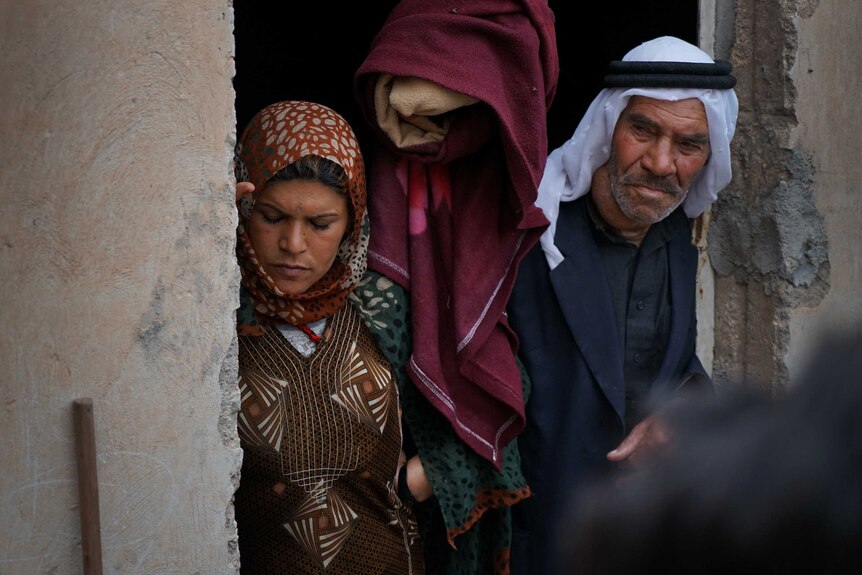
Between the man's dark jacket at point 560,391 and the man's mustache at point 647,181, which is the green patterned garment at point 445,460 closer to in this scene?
the man's dark jacket at point 560,391

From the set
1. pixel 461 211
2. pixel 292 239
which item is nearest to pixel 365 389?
pixel 292 239

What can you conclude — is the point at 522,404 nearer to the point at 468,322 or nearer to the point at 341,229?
the point at 468,322

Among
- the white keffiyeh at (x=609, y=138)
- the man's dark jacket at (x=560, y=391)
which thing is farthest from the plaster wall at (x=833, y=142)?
the man's dark jacket at (x=560, y=391)

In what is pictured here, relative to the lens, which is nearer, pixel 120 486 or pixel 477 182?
pixel 120 486

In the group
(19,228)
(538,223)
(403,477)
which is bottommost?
(403,477)

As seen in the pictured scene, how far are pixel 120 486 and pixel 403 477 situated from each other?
0.80 meters

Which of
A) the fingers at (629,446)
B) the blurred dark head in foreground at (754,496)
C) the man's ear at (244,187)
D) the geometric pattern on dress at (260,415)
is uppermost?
the blurred dark head in foreground at (754,496)

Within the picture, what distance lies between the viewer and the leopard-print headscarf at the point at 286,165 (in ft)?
7.91

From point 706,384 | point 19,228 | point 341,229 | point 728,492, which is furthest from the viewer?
point 706,384

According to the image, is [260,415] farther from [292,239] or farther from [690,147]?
[690,147]

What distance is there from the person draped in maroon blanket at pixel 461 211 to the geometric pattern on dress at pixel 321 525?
0.28 metres

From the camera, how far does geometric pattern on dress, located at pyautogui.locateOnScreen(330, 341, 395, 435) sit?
250 cm

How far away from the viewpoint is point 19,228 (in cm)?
194

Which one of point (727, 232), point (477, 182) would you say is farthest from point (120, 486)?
point (727, 232)
